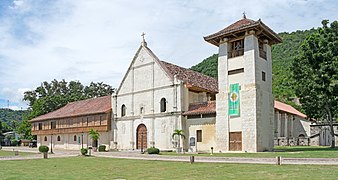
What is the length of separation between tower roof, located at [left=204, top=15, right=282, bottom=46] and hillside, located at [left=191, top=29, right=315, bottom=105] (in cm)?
3047

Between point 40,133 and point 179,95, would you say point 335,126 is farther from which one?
point 40,133

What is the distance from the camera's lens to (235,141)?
31688 millimetres

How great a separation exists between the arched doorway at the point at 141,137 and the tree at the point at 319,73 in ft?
56.2

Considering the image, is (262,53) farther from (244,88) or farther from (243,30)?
(244,88)

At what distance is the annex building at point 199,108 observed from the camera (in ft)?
103

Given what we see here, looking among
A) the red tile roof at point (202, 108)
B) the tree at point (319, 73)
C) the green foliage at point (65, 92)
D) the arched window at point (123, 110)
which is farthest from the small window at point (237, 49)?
the green foliage at point (65, 92)

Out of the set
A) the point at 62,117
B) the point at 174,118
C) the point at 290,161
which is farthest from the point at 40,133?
the point at 290,161

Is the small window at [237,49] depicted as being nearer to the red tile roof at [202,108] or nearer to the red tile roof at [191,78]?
the red tile roof at [202,108]

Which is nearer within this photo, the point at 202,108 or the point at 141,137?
the point at 202,108

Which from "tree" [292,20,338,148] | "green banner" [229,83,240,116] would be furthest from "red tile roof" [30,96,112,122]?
"tree" [292,20,338,148]

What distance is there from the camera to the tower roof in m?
30.8

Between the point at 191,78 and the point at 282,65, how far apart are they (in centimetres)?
4023

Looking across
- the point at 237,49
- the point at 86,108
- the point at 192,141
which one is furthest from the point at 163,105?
the point at 86,108

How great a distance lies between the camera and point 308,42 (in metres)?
35.3
